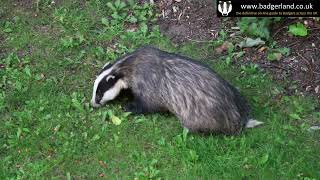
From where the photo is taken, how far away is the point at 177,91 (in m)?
5.02

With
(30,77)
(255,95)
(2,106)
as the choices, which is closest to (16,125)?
(2,106)

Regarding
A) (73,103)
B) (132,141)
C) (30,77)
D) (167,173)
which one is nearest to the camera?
(167,173)

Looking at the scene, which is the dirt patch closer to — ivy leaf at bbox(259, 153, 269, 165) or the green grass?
the green grass

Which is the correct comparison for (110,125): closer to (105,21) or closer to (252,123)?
(252,123)

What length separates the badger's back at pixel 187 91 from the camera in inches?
192

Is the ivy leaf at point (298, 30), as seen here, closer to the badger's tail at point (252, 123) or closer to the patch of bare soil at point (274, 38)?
the patch of bare soil at point (274, 38)

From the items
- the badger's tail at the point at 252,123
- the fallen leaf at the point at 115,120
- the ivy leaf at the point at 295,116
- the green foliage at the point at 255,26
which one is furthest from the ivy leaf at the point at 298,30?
the fallen leaf at the point at 115,120

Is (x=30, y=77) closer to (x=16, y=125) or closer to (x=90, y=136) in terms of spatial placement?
(x=16, y=125)

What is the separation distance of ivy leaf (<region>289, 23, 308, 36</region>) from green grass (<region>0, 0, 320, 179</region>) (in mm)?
617

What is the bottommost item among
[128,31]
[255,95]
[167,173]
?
[167,173]

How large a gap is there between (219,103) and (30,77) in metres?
2.11

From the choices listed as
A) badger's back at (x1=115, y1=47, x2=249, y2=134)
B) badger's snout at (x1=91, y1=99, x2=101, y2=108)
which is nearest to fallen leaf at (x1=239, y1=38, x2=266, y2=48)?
badger's back at (x1=115, y1=47, x2=249, y2=134)

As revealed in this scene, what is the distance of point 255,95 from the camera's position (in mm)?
5375

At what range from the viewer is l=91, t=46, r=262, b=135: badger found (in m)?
4.89
